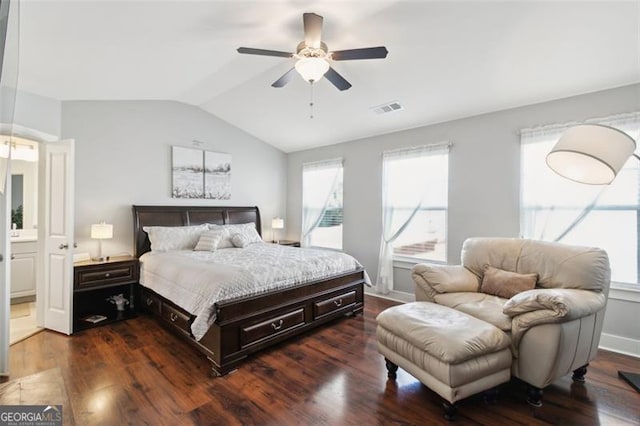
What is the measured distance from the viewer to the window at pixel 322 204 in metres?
5.58

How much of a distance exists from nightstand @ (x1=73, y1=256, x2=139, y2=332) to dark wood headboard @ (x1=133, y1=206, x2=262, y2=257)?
363mm

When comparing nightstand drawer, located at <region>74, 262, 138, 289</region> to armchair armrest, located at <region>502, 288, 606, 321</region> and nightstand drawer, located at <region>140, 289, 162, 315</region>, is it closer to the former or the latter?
nightstand drawer, located at <region>140, 289, 162, 315</region>

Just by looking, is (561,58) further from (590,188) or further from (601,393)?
(601,393)

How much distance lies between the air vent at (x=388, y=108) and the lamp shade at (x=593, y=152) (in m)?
2.08

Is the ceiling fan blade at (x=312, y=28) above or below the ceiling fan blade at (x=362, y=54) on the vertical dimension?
above

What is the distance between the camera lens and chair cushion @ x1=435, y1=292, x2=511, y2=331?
7.58 feet

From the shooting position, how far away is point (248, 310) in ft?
8.92

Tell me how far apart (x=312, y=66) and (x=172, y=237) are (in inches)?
124

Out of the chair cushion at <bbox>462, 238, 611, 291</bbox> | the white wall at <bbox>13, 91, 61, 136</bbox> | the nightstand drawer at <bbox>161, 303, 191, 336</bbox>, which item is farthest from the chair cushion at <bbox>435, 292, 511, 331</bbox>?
the white wall at <bbox>13, 91, 61, 136</bbox>

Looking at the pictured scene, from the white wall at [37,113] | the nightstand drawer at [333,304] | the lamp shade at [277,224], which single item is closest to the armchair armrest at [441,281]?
the nightstand drawer at [333,304]

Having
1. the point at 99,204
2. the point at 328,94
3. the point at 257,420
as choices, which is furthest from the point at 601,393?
the point at 99,204

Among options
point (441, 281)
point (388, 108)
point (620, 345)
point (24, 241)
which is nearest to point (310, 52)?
point (388, 108)

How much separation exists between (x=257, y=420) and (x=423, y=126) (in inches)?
162

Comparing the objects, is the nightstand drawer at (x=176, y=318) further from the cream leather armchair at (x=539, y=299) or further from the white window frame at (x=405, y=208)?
the white window frame at (x=405, y=208)
